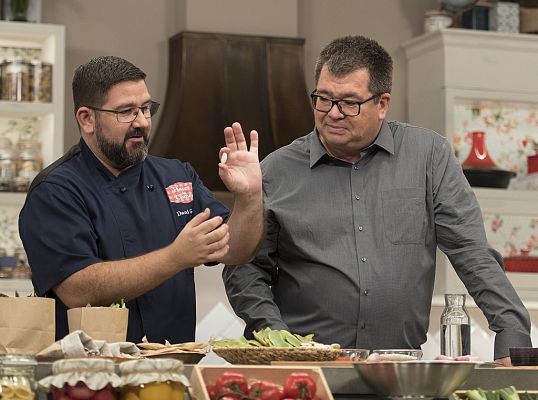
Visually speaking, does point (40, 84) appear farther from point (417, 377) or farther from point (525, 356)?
point (417, 377)

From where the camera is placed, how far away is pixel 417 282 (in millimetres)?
2910

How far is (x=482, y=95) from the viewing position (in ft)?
18.4

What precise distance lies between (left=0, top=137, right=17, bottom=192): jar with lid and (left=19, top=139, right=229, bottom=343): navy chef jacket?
2188 millimetres

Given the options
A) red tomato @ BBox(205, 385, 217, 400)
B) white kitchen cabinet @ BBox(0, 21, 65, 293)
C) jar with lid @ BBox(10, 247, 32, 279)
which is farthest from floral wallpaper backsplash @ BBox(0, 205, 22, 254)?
red tomato @ BBox(205, 385, 217, 400)

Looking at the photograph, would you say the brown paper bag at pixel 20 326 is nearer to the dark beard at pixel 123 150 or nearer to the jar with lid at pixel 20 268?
the dark beard at pixel 123 150

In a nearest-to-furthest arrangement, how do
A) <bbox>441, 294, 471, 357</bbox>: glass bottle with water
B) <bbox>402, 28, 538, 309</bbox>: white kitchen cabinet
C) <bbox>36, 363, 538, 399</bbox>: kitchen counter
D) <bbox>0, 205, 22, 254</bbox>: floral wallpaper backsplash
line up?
<bbox>36, 363, 538, 399</bbox>: kitchen counter → <bbox>441, 294, 471, 357</bbox>: glass bottle with water → <bbox>0, 205, 22, 254</bbox>: floral wallpaper backsplash → <bbox>402, 28, 538, 309</bbox>: white kitchen cabinet

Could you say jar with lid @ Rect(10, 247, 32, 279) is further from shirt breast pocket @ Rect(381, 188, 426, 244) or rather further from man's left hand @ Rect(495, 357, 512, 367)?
man's left hand @ Rect(495, 357, 512, 367)

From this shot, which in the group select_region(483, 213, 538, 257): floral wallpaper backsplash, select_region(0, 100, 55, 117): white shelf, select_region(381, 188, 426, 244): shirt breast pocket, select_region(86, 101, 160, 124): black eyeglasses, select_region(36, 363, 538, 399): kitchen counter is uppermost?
select_region(0, 100, 55, 117): white shelf

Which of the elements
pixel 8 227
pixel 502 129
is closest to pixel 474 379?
pixel 8 227

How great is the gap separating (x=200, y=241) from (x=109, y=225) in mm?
343

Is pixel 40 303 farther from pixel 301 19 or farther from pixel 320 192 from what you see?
pixel 301 19

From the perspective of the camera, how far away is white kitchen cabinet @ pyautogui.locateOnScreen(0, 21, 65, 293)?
16.1ft

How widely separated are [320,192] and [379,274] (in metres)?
0.27

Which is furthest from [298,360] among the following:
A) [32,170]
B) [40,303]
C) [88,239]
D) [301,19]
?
[301,19]
